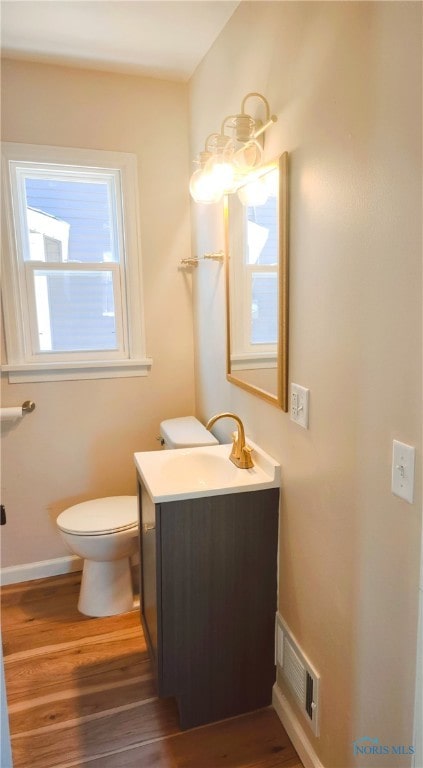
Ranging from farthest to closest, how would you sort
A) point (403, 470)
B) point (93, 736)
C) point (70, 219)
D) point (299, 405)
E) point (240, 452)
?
point (70, 219) → point (240, 452) → point (93, 736) → point (299, 405) → point (403, 470)

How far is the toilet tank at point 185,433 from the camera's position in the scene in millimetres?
2102

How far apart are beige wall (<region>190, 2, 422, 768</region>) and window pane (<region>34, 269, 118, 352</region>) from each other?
46.5 inches

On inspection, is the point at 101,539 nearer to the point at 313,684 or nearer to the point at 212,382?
the point at 212,382

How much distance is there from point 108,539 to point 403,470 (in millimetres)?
1456

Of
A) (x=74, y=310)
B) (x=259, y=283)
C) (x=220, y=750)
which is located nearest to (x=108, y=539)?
(x=220, y=750)

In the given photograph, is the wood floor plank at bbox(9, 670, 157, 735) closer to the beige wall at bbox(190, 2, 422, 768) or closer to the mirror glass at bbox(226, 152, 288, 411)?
the beige wall at bbox(190, 2, 422, 768)

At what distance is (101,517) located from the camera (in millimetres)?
2148

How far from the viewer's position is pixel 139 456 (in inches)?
72.3

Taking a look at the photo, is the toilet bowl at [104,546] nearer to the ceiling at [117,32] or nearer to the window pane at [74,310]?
the window pane at [74,310]

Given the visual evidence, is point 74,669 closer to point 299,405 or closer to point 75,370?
point 75,370

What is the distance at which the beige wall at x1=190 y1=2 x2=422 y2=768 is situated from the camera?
0.94 m

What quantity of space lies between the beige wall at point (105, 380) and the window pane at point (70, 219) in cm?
18

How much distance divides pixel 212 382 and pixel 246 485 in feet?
2.72

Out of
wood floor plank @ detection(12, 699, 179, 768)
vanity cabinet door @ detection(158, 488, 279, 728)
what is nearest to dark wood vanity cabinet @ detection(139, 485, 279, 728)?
vanity cabinet door @ detection(158, 488, 279, 728)
